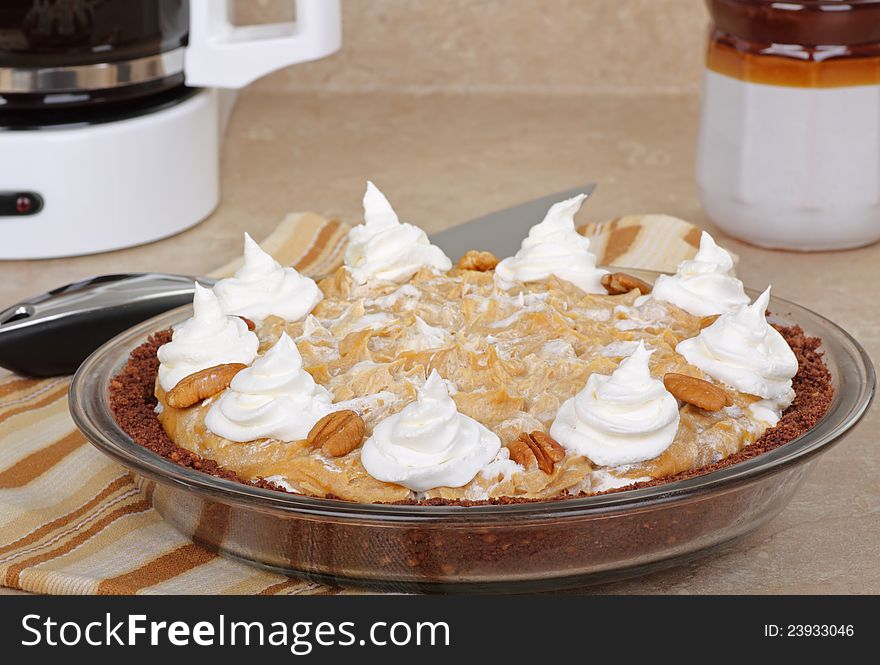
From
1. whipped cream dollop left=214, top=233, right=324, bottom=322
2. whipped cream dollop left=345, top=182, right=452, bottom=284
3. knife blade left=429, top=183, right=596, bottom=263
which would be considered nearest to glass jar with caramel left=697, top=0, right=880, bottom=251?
knife blade left=429, top=183, right=596, bottom=263

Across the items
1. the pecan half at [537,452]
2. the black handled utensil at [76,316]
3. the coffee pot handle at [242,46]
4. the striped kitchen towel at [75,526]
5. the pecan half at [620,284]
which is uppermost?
the coffee pot handle at [242,46]

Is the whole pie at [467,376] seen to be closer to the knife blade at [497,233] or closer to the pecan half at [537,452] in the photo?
the pecan half at [537,452]

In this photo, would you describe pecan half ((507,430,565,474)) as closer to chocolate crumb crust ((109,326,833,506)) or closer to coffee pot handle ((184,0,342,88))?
chocolate crumb crust ((109,326,833,506))

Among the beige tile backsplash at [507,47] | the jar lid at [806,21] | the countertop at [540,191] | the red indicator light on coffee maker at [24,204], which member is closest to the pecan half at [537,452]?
the countertop at [540,191]

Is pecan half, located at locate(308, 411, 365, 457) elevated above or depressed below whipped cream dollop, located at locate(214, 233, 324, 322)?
below

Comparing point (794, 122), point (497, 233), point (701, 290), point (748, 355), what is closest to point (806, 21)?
point (794, 122)
